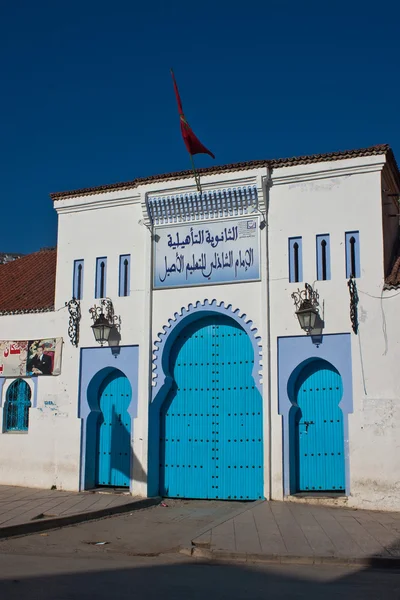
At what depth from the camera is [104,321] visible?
43.3ft

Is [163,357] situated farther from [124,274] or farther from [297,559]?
[297,559]

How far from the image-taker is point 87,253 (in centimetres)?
1400

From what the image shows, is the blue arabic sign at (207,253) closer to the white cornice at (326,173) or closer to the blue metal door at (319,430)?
the white cornice at (326,173)

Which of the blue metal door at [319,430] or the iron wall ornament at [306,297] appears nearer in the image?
the blue metal door at [319,430]

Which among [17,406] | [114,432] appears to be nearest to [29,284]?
[17,406]

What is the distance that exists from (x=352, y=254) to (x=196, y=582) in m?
6.78

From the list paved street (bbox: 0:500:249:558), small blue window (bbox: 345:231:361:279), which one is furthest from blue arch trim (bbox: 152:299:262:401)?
paved street (bbox: 0:500:249:558)

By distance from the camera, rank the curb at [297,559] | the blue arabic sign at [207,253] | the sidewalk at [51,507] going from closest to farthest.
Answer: the curb at [297,559] → the sidewalk at [51,507] → the blue arabic sign at [207,253]

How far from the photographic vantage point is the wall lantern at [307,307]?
11688 millimetres

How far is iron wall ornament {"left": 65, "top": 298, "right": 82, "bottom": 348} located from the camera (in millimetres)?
13688

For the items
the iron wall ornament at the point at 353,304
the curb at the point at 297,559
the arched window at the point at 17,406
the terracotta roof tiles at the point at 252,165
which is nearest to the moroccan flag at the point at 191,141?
the terracotta roof tiles at the point at 252,165

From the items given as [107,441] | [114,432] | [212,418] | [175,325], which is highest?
[175,325]

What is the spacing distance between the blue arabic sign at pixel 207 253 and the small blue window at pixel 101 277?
114 cm

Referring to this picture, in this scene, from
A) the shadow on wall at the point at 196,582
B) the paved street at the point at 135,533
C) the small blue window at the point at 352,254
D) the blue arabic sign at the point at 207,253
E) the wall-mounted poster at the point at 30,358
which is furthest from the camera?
the wall-mounted poster at the point at 30,358
